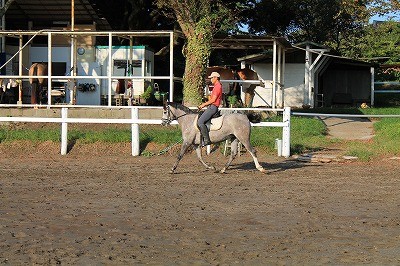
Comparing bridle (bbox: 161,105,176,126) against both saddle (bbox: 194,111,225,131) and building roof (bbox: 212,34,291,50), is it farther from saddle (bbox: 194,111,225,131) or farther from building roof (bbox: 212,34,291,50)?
building roof (bbox: 212,34,291,50)

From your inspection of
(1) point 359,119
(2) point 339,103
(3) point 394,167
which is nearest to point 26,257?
(3) point 394,167

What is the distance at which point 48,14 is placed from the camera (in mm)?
30859

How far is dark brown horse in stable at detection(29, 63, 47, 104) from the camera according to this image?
26297 millimetres

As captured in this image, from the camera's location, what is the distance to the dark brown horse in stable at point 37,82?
86.3ft

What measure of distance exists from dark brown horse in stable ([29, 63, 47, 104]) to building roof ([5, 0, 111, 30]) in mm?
3543

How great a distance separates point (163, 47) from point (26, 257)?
93.5 ft

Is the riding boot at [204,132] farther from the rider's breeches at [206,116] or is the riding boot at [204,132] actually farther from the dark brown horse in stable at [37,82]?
the dark brown horse in stable at [37,82]

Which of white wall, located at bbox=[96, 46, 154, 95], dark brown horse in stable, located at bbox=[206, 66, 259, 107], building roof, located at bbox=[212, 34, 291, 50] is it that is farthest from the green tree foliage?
white wall, located at bbox=[96, 46, 154, 95]

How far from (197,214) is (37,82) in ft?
53.9

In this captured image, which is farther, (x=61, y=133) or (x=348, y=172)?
(x=61, y=133)

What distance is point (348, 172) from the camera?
17.6 m

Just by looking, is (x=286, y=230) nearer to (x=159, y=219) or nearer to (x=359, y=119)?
(x=159, y=219)

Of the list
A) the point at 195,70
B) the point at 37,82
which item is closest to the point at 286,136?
the point at 195,70

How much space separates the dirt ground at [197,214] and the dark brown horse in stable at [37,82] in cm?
718
